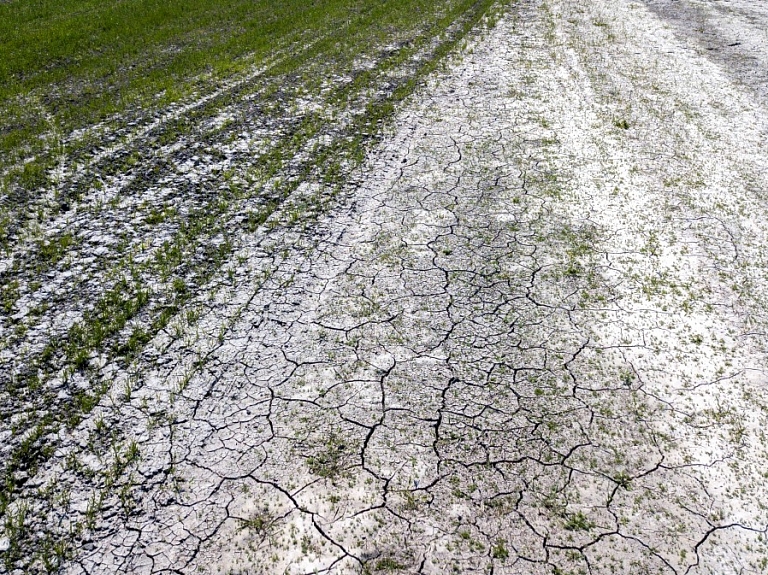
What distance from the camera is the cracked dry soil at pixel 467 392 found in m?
2.69

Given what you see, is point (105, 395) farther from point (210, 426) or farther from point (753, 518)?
point (753, 518)

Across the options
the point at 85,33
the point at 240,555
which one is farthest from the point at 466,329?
the point at 85,33

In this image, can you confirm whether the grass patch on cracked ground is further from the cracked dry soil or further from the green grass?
the cracked dry soil

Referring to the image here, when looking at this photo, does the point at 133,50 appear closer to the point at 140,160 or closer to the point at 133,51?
the point at 133,51

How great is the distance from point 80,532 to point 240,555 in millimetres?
640

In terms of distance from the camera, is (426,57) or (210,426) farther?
(426,57)

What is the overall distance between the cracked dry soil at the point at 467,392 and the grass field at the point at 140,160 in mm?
216

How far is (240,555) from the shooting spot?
2.61 metres

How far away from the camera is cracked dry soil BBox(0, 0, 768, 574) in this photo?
106 inches

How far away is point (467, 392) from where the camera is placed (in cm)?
343

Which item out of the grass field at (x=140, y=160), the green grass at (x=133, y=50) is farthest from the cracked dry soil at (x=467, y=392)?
the green grass at (x=133, y=50)

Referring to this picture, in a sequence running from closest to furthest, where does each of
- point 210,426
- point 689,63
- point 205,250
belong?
1. point 210,426
2. point 205,250
3. point 689,63

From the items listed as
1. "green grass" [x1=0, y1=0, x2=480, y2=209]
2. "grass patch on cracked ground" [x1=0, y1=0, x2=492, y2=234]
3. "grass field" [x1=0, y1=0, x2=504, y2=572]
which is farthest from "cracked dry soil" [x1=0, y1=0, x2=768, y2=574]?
"green grass" [x1=0, y1=0, x2=480, y2=209]

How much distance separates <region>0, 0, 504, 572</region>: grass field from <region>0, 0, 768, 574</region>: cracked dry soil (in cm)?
22
